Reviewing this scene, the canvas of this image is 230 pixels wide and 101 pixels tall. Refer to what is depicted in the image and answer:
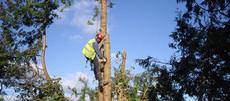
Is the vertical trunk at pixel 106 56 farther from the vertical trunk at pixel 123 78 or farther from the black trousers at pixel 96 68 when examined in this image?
the vertical trunk at pixel 123 78

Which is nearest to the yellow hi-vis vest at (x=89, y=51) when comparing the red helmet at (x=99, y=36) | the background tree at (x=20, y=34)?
the red helmet at (x=99, y=36)

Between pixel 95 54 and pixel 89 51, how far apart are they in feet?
0.87

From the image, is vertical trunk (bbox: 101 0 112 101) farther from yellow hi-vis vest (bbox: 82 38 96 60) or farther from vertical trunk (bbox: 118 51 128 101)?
vertical trunk (bbox: 118 51 128 101)

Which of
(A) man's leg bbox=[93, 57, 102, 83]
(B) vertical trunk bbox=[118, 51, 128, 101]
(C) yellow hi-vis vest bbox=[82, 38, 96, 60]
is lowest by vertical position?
(A) man's leg bbox=[93, 57, 102, 83]

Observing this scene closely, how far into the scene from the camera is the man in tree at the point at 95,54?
445 inches

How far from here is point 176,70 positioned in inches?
691

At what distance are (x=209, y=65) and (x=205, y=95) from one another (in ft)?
4.10

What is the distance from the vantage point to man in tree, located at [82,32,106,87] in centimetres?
1130

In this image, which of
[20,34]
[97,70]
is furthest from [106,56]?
[20,34]

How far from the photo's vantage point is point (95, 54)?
12.0 metres

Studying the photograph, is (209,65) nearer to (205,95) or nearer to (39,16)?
(205,95)

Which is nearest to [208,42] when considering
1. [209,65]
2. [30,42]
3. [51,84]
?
[209,65]

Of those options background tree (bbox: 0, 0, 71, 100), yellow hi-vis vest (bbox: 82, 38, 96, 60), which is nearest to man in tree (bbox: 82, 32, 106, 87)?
yellow hi-vis vest (bbox: 82, 38, 96, 60)

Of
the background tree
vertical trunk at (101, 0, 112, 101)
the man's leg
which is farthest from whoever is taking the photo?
the background tree
